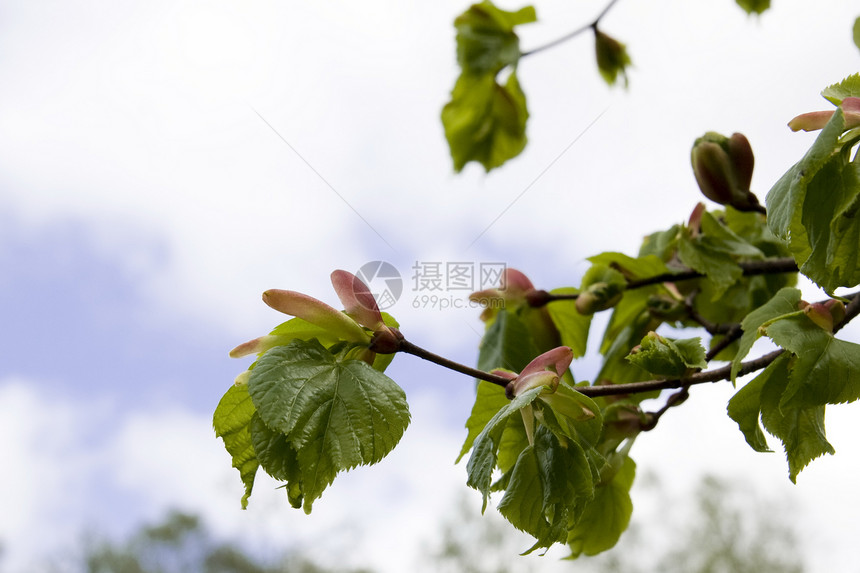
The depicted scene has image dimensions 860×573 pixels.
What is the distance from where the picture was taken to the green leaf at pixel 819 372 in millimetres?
399

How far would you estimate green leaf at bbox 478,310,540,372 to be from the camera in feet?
2.25

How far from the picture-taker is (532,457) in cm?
42

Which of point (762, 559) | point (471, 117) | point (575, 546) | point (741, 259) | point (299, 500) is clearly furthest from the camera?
point (762, 559)

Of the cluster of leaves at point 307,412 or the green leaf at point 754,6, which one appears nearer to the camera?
the cluster of leaves at point 307,412

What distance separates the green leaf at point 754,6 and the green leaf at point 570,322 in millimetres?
337

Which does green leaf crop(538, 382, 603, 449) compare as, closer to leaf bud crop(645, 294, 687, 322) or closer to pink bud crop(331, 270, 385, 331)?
pink bud crop(331, 270, 385, 331)

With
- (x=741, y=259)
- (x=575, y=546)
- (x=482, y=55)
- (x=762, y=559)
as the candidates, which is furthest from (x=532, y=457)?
(x=762, y=559)

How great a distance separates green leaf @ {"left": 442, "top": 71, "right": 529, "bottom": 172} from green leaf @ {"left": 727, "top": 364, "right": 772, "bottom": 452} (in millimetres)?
437

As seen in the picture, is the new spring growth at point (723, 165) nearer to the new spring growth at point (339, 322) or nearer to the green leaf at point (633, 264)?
the green leaf at point (633, 264)

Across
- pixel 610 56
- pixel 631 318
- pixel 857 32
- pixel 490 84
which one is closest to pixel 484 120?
pixel 490 84

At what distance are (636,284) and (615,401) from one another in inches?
6.2

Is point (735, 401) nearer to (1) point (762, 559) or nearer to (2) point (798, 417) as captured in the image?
(2) point (798, 417)

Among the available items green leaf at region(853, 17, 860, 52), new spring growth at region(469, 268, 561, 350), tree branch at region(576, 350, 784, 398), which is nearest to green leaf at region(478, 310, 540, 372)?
new spring growth at region(469, 268, 561, 350)

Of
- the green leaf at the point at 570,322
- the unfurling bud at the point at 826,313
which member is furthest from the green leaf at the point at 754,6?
the unfurling bud at the point at 826,313
